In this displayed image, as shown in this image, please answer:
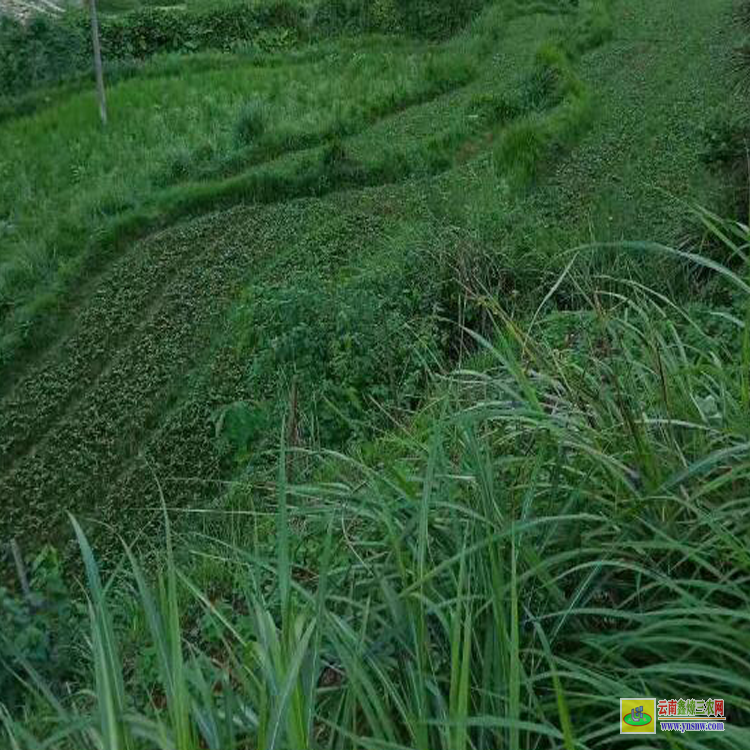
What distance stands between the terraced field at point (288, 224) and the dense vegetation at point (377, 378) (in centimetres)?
3

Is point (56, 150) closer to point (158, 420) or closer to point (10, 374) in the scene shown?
point (10, 374)

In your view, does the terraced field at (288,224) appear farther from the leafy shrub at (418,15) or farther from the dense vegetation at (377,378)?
the leafy shrub at (418,15)

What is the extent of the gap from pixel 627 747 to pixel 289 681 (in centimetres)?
54

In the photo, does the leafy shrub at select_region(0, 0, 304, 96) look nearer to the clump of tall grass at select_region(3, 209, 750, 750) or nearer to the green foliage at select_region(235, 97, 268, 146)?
the green foliage at select_region(235, 97, 268, 146)

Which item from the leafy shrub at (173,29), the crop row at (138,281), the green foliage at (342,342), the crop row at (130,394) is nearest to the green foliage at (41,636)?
the green foliage at (342,342)

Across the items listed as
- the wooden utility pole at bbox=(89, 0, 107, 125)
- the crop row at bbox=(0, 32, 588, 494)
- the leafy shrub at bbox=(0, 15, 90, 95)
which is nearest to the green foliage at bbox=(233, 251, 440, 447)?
the crop row at bbox=(0, 32, 588, 494)

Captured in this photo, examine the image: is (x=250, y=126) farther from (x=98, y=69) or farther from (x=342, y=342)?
(x=342, y=342)

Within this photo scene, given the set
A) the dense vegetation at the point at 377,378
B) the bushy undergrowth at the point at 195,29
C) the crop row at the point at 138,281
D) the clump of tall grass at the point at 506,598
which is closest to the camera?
the clump of tall grass at the point at 506,598

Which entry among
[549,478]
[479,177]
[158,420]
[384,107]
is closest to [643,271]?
[549,478]

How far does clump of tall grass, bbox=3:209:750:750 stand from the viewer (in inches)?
57.6

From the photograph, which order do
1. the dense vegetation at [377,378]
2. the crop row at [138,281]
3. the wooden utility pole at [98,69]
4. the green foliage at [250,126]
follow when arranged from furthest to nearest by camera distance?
the wooden utility pole at [98,69], the green foliage at [250,126], the crop row at [138,281], the dense vegetation at [377,378]

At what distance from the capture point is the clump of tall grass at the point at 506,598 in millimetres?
1464

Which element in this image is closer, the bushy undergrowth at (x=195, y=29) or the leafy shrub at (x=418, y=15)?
the bushy undergrowth at (x=195, y=29)

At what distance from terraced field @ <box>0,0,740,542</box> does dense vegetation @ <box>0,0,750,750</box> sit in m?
0.03
